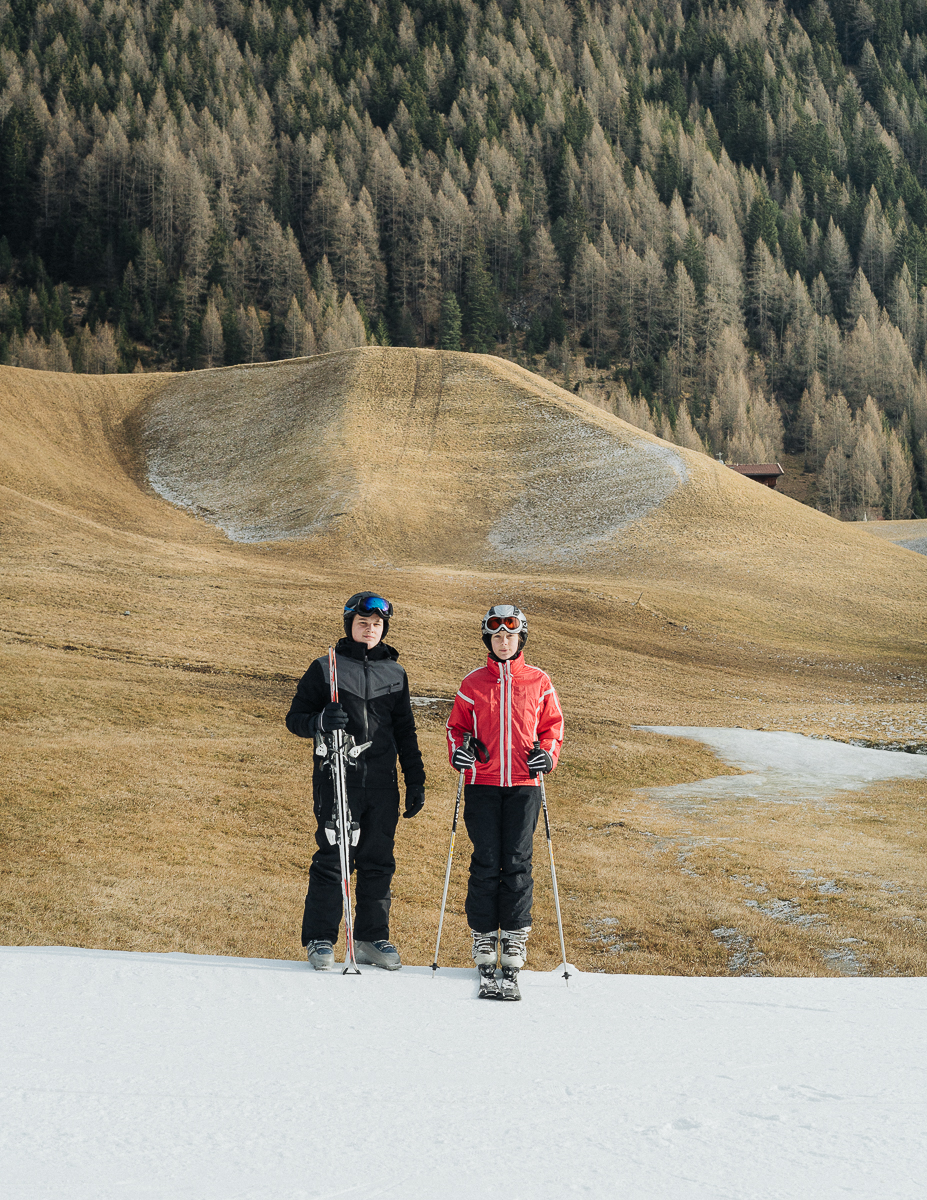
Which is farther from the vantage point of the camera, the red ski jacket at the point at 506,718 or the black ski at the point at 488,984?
the red ski jacket at the point at 506,718

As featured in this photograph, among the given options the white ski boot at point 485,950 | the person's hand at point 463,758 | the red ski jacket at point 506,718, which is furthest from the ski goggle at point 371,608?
the white ski boot at point 485,950

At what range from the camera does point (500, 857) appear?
7.34 metres

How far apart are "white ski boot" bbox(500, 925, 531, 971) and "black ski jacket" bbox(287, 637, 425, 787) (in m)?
1.39

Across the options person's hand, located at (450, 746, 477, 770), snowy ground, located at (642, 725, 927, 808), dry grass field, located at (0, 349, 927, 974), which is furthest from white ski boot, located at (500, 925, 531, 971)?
snowy ground, located at (642, 725, 927, 808)

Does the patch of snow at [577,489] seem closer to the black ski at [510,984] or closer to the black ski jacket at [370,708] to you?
the black ski jacket at [370,708]

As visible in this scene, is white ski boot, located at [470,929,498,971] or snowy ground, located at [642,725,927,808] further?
snowy ground, located at [642,725,927,808]

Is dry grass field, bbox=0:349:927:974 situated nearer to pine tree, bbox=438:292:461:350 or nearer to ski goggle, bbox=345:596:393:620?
ski goggle, bbox=345:596:393:620

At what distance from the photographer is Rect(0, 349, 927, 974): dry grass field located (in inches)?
504

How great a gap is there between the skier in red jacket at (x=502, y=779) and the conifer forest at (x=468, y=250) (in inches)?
4966

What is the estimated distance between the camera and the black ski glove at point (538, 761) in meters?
7.26

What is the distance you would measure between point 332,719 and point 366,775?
0.60 m

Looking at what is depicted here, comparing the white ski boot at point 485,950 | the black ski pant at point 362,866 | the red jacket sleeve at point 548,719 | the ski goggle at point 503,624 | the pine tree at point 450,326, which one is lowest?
the white ski boot at point 485,950

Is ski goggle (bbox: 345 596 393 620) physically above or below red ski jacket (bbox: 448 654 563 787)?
above

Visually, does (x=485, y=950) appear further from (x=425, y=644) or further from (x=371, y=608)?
(x=425, y=644)
